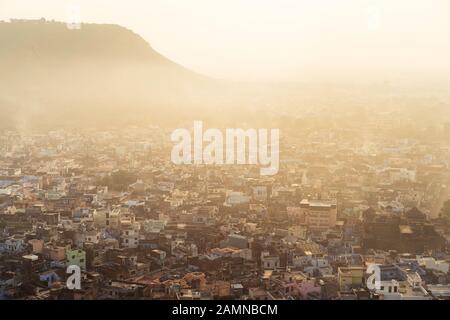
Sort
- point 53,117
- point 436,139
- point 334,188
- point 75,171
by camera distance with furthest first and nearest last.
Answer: point 53,117 → point 436,139 → point 75,171 → point 334,188

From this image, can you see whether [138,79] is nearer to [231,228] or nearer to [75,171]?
[75,171]

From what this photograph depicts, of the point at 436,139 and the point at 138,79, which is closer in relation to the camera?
the point at 436,139

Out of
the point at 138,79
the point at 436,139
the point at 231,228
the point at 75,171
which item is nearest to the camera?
the point at 231,228

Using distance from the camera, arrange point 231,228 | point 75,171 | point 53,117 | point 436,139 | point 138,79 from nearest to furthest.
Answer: point 231,228, point 75,171, point 436,139, point 53,117, point 138,79

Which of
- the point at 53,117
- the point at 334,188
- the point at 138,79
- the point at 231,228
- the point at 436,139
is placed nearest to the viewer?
the point at 231,228

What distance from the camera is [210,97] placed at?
59.3 ft

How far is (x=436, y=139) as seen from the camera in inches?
485

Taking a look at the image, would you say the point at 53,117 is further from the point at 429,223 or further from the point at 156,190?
the point at 429,223

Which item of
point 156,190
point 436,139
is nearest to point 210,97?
point 436,139

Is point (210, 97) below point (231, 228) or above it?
above

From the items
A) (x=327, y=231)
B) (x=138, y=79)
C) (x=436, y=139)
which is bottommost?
(x=327, y=231)

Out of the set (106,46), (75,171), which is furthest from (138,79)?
(75,171)

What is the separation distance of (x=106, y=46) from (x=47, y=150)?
422 inches

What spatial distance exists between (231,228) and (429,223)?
2.20 meters
